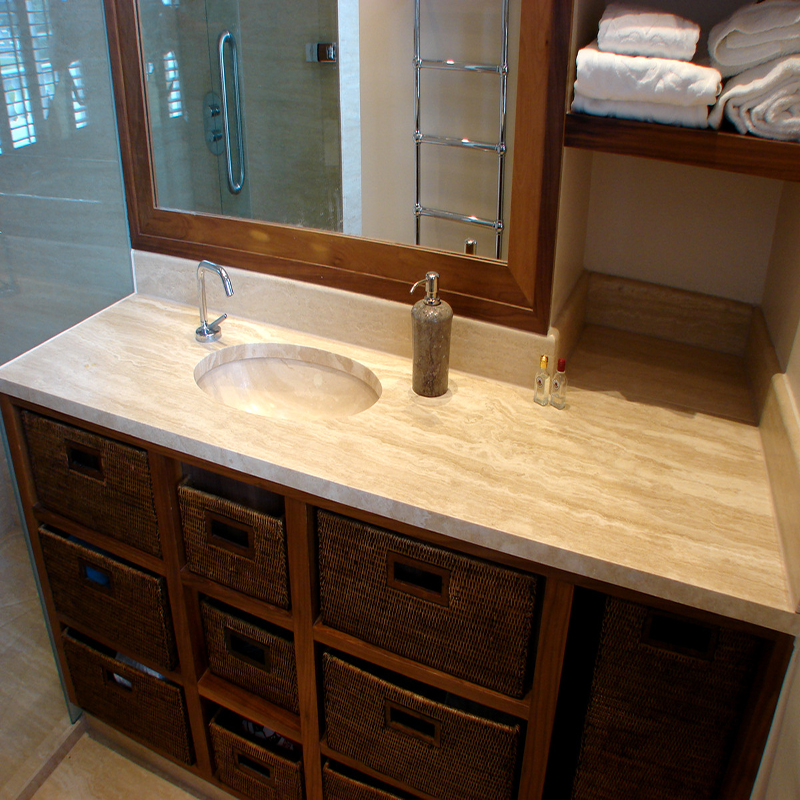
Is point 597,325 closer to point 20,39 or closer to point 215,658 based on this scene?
point 215,658

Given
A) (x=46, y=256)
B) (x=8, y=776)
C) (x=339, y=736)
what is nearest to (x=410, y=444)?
(x=339, y=736)

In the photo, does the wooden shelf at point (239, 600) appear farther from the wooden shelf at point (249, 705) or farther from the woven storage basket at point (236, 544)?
the wooden shelf at point (249, 705)

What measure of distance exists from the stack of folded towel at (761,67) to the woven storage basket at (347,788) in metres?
1.33

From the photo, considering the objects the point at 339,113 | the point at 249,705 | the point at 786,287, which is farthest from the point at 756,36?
the point at 249,705

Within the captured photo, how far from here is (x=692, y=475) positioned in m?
1.32

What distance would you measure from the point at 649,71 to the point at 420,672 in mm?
1023

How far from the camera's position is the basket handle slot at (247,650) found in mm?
1572

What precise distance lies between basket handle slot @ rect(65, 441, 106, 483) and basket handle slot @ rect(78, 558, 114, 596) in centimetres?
22

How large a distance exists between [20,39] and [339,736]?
1.55 metres

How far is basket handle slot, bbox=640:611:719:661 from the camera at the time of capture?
1149mm

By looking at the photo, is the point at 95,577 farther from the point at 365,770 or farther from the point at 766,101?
the point at 766,101

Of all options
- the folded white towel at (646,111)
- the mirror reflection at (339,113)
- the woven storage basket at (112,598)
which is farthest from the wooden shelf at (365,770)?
the folded white towel at (646,111)

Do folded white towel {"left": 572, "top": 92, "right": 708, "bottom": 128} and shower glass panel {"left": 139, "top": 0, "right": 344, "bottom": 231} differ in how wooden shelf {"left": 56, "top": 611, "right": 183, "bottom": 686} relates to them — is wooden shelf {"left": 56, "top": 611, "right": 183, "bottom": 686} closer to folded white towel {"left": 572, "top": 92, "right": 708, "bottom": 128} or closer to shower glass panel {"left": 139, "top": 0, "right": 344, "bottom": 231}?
shower glass panel {"left": 139, "top": 0, "right": 344, "bottom": 231}

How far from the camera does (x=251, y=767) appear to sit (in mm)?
1732
